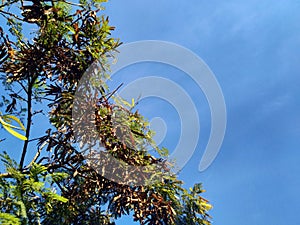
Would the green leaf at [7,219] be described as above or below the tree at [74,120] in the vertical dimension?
below

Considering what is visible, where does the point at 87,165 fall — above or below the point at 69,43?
below

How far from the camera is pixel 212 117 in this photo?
8102mm

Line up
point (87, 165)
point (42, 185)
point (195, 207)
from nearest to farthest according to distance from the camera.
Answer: point (42, 185) → point (87, 165) → point (195, 207)

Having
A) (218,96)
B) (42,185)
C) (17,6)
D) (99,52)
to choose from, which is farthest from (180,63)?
(42,185)

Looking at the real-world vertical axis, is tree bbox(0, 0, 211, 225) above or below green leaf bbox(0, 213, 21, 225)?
above

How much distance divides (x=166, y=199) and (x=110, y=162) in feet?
5.14

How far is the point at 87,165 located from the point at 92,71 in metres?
1.80

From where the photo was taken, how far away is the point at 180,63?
7996 millimetres

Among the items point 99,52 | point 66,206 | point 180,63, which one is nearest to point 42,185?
point 66,206

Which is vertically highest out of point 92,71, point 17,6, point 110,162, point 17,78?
point 17,6

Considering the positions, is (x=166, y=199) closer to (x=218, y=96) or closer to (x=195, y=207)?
(x=195, y=207)

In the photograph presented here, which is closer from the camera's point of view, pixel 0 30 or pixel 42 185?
pixel 42 185

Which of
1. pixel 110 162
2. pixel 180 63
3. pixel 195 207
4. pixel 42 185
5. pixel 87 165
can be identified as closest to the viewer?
pixel 42 185

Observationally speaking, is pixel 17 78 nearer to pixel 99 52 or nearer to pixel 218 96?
pixel 99 52
